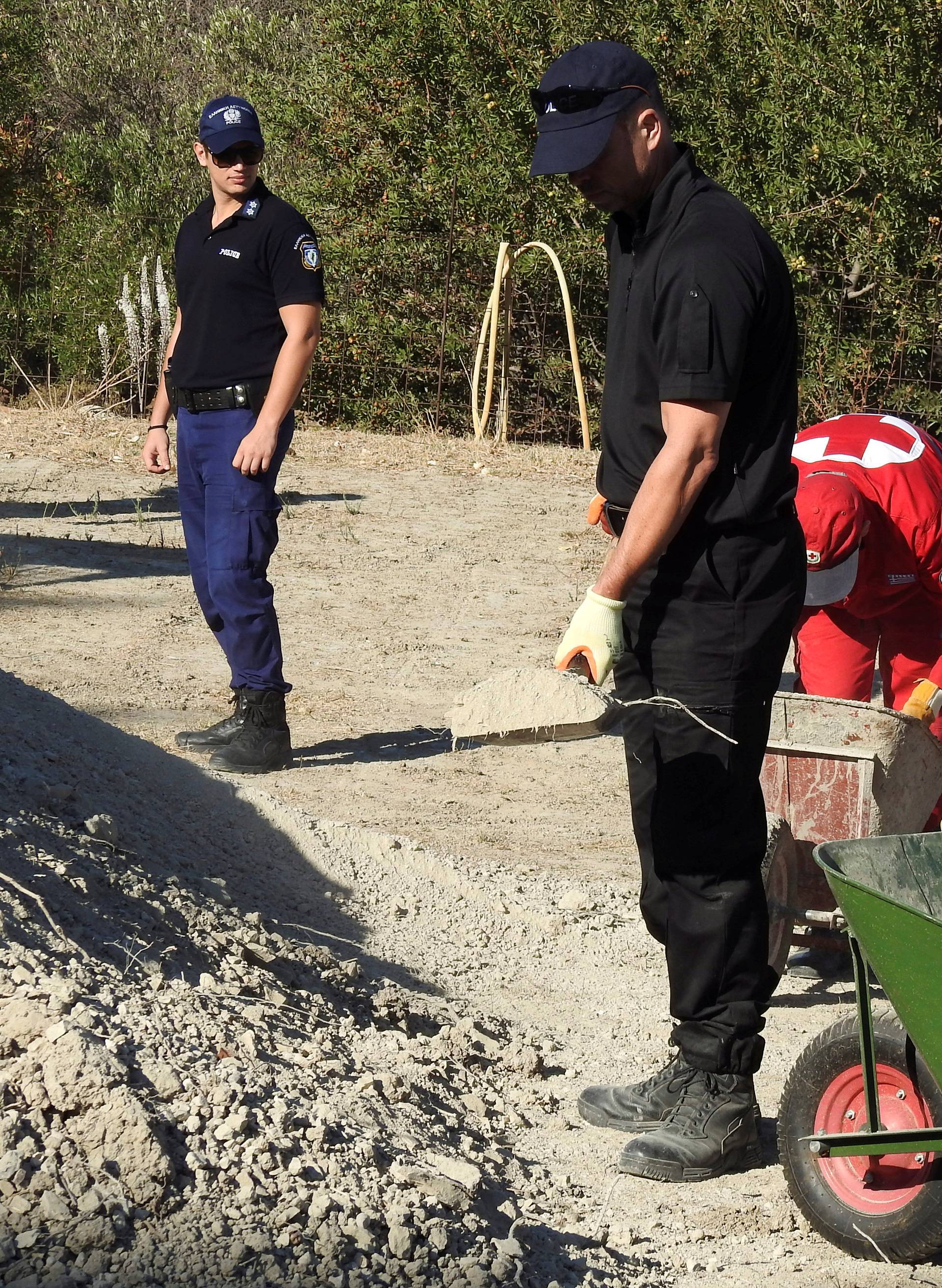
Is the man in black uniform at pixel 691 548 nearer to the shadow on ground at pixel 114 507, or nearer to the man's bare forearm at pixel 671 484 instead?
the man's bare forearm at pixel 671 484

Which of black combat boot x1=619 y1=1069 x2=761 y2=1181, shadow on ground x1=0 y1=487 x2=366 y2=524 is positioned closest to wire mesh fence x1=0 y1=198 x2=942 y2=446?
shadow on ground x1=0 y1=487 x2=366 y2=524

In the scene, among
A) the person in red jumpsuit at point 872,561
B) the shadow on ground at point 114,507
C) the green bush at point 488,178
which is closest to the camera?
the person in red jumpsuit at point 872,561

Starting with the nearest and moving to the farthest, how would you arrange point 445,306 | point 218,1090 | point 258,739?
point 218,1090 → point 258,739 → point 445,306

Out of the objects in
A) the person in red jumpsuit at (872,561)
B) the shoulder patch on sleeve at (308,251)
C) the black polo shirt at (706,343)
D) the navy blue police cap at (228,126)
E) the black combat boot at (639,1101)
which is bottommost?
the black combat boot at (639,1101)

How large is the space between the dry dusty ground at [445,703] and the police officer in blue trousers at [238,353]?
0.89m

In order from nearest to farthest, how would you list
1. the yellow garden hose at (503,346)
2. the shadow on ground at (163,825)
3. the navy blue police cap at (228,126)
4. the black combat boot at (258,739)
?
the shadow on ground at (163,825), the navy blue police cap at (228,126), the black combat boot at (258,739), the yellow garden hose at (503,346)

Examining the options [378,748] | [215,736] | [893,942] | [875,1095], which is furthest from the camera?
[378,748]

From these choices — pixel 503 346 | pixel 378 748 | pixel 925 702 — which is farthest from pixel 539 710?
pixel 503 346

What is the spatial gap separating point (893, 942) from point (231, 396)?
328 cm

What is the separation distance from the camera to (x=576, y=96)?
2.54 metres

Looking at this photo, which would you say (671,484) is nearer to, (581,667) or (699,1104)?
(581,667)

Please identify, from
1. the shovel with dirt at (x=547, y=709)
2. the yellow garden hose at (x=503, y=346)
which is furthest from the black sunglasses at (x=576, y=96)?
the yellow garden hose at (x=503, y=346)

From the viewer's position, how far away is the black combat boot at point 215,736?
525cm

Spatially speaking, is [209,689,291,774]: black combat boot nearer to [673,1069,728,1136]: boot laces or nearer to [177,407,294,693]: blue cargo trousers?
[177,407,294,693]: blue cargo trousers
